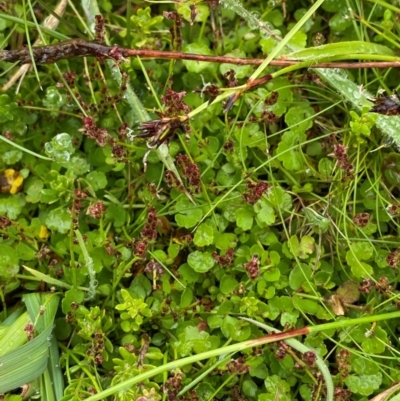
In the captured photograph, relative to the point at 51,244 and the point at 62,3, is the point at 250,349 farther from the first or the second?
the point at 62,3

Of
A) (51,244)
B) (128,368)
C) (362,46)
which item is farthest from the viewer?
(51,244)

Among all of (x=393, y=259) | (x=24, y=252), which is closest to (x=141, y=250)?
(x=24, y=252)

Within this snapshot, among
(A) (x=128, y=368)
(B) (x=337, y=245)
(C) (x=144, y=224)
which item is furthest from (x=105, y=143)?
(B) (x=337, y=245)

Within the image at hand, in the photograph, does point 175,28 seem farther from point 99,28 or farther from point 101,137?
point 101,137

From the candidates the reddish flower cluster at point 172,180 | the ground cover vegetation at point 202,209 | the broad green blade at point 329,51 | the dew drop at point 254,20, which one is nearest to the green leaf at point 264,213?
the ground cover vegetation at point 202,209

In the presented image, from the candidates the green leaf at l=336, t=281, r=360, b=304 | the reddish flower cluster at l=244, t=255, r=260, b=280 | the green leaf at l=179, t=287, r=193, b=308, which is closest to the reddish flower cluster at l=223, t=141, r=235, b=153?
the reddish flower cluster at l=244, t=255, r=260, b=280

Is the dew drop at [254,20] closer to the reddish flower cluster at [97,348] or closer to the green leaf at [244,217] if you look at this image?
the green leaf at [244,217]

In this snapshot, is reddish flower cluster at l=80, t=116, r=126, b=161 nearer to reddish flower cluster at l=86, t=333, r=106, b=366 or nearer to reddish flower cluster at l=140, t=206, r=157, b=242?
reddish flower cluster at l=140, t=206, r=157, b=242
